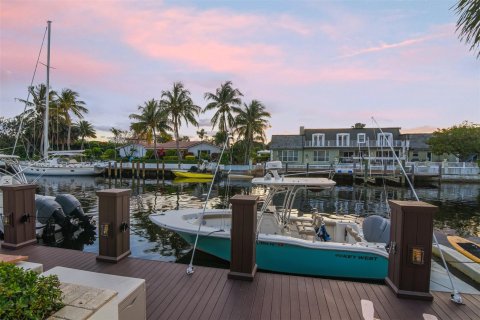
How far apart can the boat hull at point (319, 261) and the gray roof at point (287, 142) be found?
122 feet

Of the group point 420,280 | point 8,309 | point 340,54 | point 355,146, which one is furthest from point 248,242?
point 355,146

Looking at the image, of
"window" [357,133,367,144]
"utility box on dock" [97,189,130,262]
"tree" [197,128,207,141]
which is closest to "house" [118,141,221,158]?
"tree" [197,128,207,141]

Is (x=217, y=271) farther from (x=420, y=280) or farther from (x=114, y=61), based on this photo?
(x=114, y=61)

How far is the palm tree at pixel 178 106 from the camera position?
3891 cm

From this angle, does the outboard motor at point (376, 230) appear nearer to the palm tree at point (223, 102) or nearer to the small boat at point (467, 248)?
the small boat at point (467, 248)

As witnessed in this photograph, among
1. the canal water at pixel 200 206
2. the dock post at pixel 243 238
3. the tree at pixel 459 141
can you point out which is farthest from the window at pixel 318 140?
the dock post at pixel 243 238

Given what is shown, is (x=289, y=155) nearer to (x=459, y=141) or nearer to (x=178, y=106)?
(x=178, y=106)

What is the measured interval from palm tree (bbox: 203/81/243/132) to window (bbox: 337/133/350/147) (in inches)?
652

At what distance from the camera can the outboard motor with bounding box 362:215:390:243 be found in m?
6.41

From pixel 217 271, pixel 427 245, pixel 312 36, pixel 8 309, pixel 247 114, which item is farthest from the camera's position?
pixel 247 114

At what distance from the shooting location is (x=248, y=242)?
170 inches

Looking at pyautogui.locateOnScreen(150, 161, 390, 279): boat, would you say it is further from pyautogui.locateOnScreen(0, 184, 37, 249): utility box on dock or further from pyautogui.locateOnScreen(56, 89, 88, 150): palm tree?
pyautogui.locateOnScreen(56, 89, 88, 150): palm tree

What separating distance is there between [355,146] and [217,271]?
40.5 metres

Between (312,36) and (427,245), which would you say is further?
(312,36)
